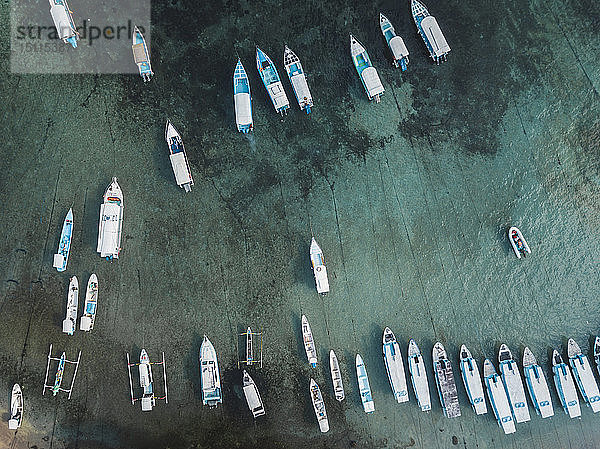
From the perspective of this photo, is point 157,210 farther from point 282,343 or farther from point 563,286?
point 563,286

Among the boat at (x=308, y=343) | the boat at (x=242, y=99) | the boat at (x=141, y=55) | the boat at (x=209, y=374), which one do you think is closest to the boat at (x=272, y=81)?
the boat at (x=242, y=99)

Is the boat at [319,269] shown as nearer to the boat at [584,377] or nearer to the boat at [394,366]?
the boat at [394,366]

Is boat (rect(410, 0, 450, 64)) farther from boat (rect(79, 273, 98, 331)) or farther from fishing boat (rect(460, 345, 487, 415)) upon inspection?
boat (rect(79, 273, 98, 331))

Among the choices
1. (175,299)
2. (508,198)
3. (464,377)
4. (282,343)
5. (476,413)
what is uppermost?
(508,198)

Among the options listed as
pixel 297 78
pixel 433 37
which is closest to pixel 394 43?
pixel 433 37

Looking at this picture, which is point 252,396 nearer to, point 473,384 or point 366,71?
point 473,384

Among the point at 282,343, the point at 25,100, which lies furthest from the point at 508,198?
the point at 25,100
